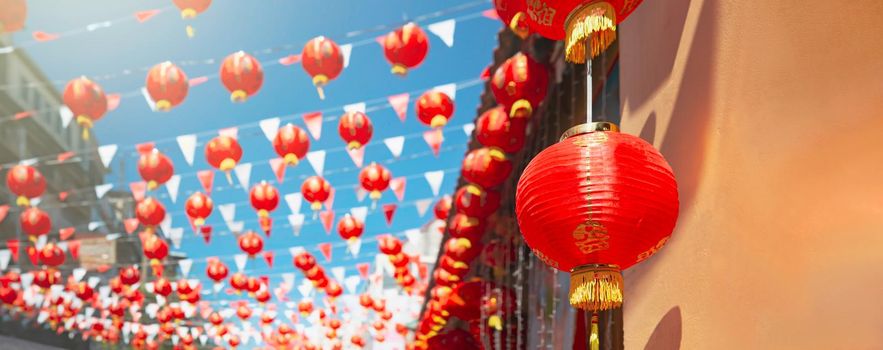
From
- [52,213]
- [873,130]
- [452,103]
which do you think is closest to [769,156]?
[873,130]

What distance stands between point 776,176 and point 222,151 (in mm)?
6286

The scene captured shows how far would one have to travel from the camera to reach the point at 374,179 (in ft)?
29.7

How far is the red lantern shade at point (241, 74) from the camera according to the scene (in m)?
6.29

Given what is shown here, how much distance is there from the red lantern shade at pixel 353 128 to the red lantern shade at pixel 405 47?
131 centimetres

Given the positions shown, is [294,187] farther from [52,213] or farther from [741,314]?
[52,213]

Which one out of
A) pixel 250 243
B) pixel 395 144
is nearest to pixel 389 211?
pixel 250 243

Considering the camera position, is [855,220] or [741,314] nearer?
[855,220]

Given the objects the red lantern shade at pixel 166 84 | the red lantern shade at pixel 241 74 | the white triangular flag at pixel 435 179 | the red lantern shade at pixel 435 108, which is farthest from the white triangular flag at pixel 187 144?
the white triangular flag at pixel 435 179

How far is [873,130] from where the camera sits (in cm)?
221

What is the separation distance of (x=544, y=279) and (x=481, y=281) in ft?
9.56

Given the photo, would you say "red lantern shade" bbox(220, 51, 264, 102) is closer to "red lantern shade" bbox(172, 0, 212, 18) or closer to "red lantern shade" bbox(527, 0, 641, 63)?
"red lantern shade" bbox(172, 0, 212, 18)

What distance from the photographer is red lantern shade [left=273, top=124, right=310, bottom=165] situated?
25.1 ft

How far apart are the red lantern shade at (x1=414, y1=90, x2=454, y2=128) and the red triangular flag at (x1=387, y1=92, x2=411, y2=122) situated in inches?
17.5

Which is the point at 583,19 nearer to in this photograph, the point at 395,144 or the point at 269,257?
the point at 395,144
